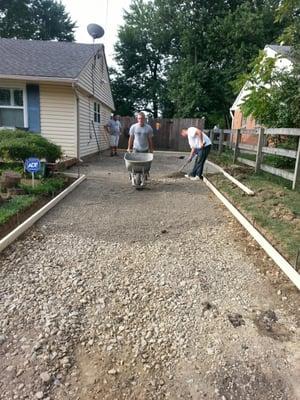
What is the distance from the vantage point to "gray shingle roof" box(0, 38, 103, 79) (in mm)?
10539

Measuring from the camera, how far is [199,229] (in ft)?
15.8

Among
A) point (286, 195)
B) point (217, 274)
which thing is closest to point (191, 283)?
point (217, 274)

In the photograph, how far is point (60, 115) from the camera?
11.1 meters

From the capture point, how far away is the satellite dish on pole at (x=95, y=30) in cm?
1323

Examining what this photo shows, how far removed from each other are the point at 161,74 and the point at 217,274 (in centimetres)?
3440

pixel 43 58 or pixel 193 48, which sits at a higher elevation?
pixel 193 48

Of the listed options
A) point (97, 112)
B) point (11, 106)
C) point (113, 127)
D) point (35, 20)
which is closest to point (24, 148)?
point (11, 106)

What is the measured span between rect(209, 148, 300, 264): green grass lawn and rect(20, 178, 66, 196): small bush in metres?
3.60

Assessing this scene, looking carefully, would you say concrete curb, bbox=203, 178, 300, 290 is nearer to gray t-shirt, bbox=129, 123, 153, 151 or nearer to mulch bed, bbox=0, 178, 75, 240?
gray t-shirt, bbox=129, 123, 153, 151

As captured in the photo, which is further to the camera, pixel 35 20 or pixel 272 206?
pixel 35 20

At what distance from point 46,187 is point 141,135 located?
265 centimetres

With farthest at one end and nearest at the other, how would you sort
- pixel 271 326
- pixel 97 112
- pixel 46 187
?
pixel 97 112
pixel 46 187
pixel 271 326

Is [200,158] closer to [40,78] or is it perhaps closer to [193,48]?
[40,78]

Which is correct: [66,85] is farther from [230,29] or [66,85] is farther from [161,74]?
[161,74]
